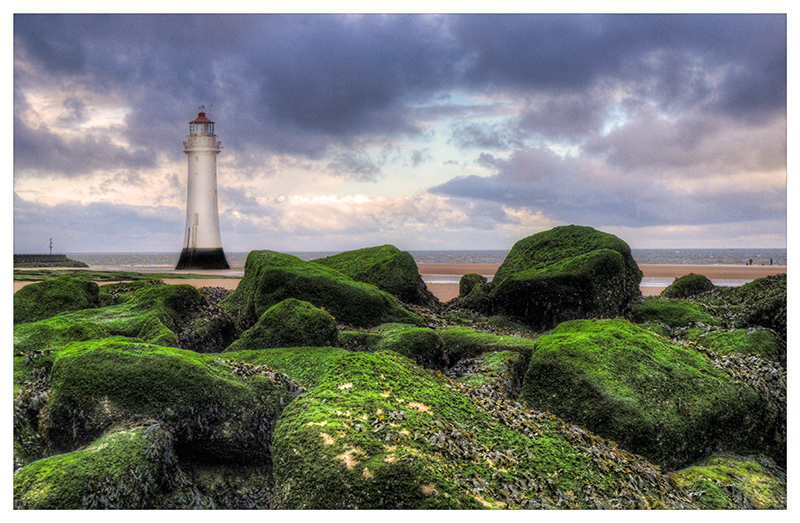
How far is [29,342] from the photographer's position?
6781mm

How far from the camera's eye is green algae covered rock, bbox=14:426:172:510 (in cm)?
379

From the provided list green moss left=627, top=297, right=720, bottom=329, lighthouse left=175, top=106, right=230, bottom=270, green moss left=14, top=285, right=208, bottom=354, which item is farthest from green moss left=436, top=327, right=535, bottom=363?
lighthouse left=175, top=106, right=230, bottom=270

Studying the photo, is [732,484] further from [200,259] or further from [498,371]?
[200,259]

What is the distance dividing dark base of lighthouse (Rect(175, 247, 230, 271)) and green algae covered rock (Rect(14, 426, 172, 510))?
31.5 metres

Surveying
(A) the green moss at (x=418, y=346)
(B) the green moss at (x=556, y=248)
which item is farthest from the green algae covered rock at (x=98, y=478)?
(B) the green moss at (x=556, y=248)

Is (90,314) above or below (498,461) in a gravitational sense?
above

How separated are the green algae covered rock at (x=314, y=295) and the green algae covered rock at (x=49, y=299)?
121 inches

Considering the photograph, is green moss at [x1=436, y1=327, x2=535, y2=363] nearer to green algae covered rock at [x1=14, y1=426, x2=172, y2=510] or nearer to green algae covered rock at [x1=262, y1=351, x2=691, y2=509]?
green algae covered rock at [x1=262, y1=351, x2=691, y2=509]

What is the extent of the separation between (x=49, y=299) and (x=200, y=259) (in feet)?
83.6

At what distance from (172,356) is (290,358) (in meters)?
1.45

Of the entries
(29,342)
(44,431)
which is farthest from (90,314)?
(44,431)

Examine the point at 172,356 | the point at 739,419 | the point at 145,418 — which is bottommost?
the point at 739,419

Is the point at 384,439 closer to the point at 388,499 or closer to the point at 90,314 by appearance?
the point at 388,499

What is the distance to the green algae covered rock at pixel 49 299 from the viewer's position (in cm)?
927
